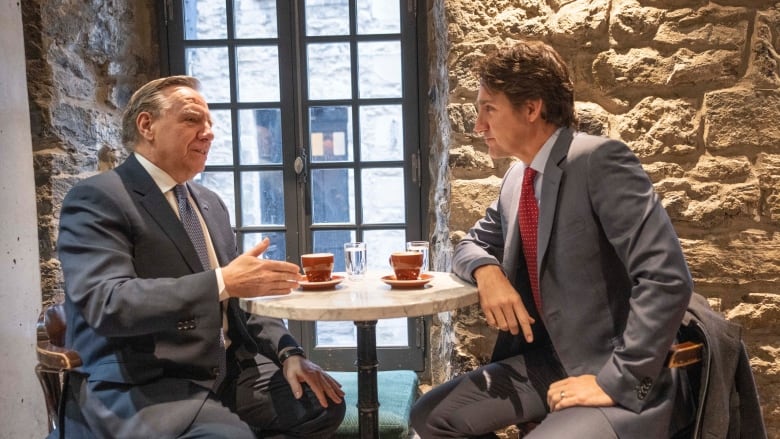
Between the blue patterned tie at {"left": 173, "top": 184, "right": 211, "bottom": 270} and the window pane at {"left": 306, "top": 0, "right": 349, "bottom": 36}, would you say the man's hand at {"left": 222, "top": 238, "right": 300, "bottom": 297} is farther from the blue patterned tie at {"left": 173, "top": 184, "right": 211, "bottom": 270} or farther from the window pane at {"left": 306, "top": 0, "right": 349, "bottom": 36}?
the window pane at {"left": 306, "top": 0, "right": 349, "bottom": 36}

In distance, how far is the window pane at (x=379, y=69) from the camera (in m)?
3.52

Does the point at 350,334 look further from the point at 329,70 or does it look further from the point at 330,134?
the point at 329,70

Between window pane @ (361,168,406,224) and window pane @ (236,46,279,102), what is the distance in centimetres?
68

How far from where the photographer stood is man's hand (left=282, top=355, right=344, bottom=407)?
6.30 feet

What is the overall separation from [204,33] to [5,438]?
2.21 m

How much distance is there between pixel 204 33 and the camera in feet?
11.7

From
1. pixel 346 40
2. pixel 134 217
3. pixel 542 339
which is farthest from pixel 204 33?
pixel 542 339

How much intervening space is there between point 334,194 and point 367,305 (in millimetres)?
2146

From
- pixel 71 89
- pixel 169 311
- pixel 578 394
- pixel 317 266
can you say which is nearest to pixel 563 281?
pixel 578 394

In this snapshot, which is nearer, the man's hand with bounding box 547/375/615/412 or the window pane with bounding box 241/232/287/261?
the man's hand with bounding box 547/375/615/412

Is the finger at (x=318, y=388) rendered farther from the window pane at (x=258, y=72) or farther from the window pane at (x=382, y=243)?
the window pane at (x=258, y=72)

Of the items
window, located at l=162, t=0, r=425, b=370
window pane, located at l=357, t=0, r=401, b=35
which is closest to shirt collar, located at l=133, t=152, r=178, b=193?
window, located at l=162, t=0, r=425, b=370

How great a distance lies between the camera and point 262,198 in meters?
3.63

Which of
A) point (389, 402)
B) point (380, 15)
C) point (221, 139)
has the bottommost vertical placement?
point (389, 402)
